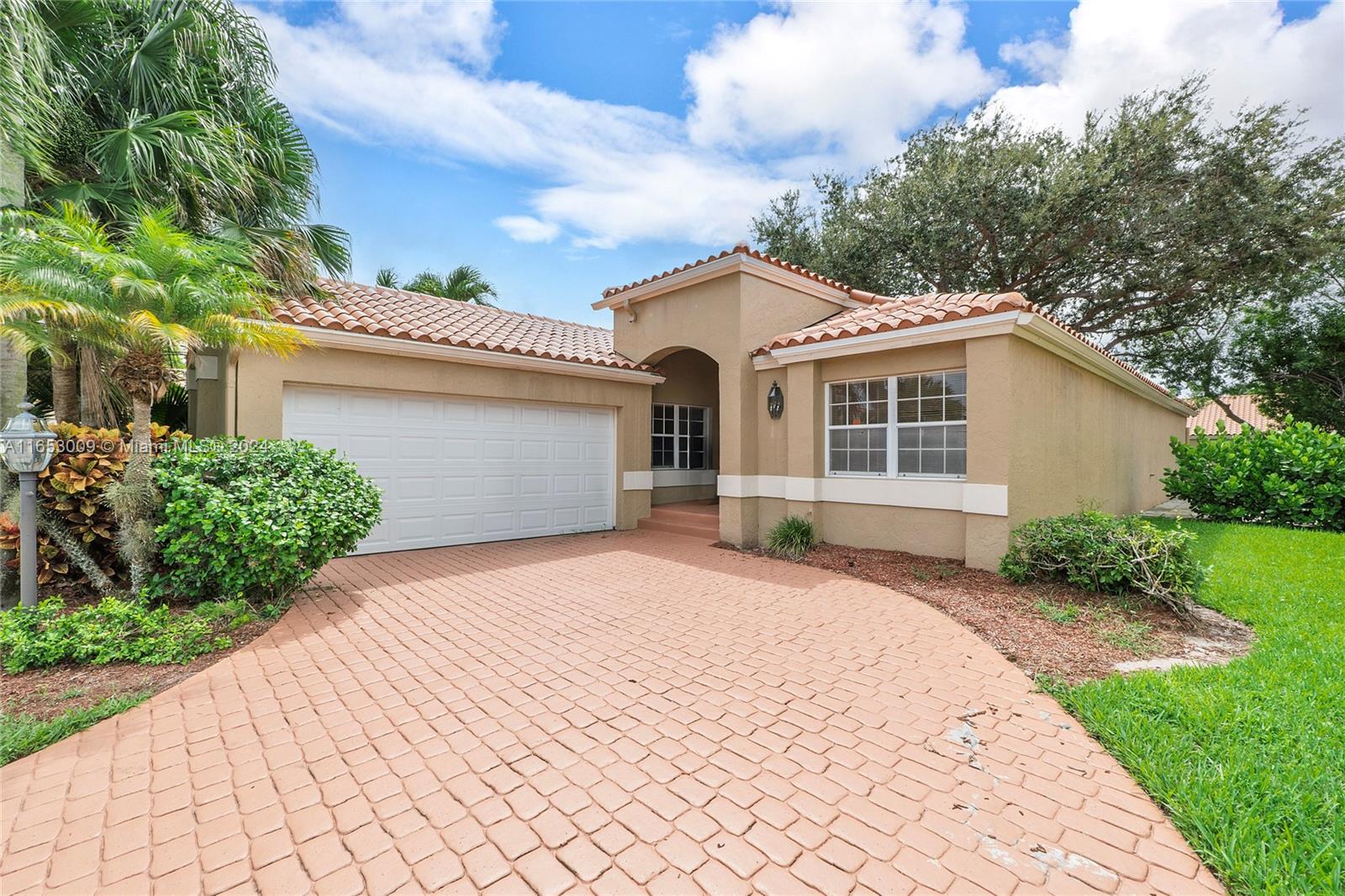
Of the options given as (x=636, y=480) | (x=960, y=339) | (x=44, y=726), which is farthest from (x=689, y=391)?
(x=44, y=726)

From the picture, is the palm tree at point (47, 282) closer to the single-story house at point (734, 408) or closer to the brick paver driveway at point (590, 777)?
the single-story house at point (734, 408)

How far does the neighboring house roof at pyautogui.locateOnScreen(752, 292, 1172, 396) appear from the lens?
23.6ft

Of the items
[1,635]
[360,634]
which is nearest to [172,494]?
[1,635]

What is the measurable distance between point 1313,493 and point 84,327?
19.0 m

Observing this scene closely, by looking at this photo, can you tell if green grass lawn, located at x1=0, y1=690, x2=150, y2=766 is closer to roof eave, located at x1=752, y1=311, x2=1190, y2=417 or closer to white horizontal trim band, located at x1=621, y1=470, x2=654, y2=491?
white horizontal trim band, located at x1=621, y1=470, x2=654, y2=491

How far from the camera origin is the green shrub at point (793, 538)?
887cm

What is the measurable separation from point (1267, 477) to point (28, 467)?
1894cm

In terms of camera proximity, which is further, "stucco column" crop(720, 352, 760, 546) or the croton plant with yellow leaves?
"stucco column" crop(720, 352, 760, 546)

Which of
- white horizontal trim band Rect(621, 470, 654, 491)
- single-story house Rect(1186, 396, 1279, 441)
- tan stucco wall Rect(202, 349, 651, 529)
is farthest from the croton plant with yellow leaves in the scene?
single-story house Rect(1186, 396, 1279, 441)

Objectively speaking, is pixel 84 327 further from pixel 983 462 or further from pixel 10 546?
pixel 983 462

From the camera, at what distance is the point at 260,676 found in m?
4.36

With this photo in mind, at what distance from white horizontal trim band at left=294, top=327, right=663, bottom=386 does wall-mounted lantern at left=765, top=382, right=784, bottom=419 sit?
3074mm

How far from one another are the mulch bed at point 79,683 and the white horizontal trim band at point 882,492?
7490mm

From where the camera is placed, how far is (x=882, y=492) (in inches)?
342
